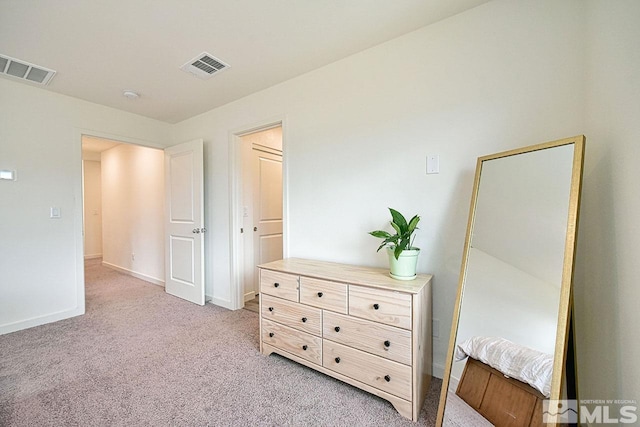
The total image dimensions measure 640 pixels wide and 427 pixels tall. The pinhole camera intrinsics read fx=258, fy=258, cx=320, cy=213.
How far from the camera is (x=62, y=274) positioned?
2795mm

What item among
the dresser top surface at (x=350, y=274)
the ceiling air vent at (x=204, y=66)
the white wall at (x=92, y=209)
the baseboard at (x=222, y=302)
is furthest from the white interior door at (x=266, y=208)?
the white wall at (x=92, y=209)

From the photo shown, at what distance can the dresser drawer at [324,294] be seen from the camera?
5.43 feet

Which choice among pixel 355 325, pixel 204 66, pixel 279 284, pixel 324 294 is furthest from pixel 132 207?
pixel 355 325

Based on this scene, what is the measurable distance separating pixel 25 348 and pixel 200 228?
169 centimetres

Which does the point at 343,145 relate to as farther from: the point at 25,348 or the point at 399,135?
the point at 25,348

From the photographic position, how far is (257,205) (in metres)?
3.34

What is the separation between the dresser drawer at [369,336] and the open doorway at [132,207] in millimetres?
3384

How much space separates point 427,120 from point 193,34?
174 centimetres

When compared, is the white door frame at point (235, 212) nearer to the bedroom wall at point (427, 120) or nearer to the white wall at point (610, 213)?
the bedroom wall at point (427, 120)

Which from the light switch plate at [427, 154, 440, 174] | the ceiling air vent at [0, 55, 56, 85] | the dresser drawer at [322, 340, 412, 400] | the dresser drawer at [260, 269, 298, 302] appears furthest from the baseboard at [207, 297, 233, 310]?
the ceiling air vent at [0, 55, 56, 85]

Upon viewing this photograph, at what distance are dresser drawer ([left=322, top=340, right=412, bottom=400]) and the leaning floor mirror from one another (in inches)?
8.1

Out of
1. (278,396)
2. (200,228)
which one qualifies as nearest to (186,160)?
(200,228)

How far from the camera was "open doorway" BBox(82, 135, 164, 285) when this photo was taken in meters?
4.02

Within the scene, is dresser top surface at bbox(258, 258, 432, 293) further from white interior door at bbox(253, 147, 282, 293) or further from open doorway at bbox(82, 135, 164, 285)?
open doorway at bbox(82, 135, 164, 285)
